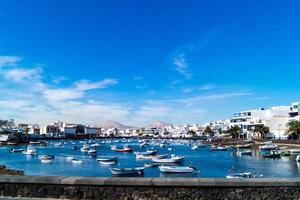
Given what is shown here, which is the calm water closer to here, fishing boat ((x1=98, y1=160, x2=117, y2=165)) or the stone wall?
fishing boat ((x1=98, y1=160, x2=117, y2=165))

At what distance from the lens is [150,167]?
6862 centimetres

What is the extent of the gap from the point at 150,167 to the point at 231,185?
193 ft

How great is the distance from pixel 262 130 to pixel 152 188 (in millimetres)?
153681

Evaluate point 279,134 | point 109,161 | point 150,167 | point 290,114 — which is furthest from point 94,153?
point 290,114

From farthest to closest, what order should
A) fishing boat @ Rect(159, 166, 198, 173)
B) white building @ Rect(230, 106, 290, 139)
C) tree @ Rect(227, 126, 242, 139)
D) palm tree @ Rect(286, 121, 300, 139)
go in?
1. tree @ Rect(227, 126, 242, 139)
2. white building @ Rect(230, 106, 290, 139)
3. palm tree @ Rect(286, 121, 300, 139)
4. fishing boat @ Rect(159, 166, 198, 173)

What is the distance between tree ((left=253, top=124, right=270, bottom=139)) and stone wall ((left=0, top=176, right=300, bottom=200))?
500 feet

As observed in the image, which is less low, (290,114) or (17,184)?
(290,114)

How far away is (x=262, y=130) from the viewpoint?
155625mm

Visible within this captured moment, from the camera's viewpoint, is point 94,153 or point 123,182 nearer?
point 123,182

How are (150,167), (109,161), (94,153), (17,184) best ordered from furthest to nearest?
(94,153) < (109,161) < (150,167) < (17,184)

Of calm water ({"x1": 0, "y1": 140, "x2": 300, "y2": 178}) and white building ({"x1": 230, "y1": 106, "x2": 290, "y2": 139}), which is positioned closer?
calm water ({"x1": 0, "y1": 140, "x2": 300, "y2": 178})

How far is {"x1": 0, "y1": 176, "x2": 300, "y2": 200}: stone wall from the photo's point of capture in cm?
1067

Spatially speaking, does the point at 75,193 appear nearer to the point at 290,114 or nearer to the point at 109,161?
the point at 109,161

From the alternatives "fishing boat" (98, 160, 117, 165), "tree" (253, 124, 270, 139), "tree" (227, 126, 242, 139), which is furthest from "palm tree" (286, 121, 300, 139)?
"fishing boat" (98, 160, 117, 165)
